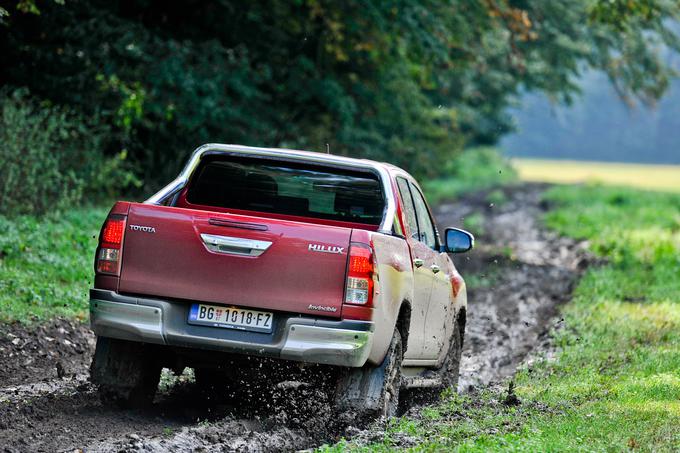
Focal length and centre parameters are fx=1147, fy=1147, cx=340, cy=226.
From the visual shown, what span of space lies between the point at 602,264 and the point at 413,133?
9.31 meters

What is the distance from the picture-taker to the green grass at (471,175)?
136 feet

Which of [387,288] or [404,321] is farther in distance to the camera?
[404,321]

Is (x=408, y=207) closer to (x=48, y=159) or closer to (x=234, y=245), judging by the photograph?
(x=234, y=245)

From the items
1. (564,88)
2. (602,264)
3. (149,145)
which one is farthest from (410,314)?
(564,88)

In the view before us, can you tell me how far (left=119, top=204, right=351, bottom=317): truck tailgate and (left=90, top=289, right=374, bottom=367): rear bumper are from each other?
0.09m

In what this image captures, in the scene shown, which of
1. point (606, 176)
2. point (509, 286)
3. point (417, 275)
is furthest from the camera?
point (606, 176)

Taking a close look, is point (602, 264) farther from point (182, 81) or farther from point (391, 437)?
point (391, 437)

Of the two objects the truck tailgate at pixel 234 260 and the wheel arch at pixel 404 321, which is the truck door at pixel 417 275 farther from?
the truck tailgate at pixel 234 260

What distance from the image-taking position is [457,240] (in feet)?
30.6

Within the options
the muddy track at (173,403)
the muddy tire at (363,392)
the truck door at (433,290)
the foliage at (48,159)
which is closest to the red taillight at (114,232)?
the muddy track at (173,403)

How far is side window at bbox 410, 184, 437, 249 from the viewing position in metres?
9.15

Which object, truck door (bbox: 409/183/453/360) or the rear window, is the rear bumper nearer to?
the rear window

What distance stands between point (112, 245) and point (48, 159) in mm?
9937

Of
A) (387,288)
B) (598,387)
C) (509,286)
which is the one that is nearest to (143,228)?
(387,288)
